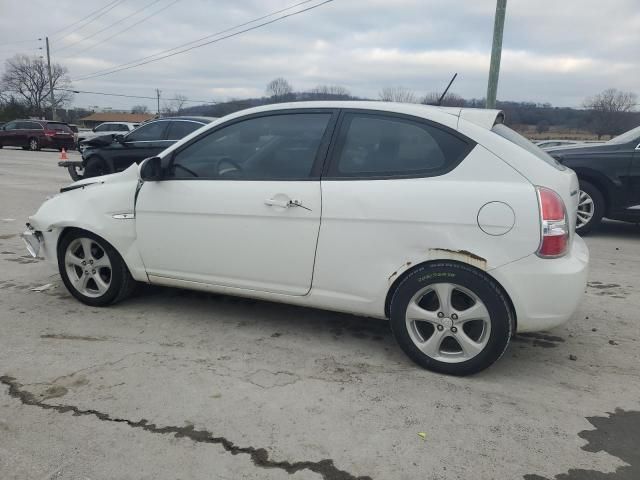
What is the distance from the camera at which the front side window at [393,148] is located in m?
3.18

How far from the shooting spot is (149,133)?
1083 centimetres

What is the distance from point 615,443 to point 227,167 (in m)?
2.85

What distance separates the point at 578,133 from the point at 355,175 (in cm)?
2037

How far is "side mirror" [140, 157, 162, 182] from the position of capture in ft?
12.5

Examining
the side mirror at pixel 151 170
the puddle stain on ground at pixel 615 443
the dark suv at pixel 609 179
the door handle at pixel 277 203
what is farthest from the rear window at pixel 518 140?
the dark suv at pixel 609 179

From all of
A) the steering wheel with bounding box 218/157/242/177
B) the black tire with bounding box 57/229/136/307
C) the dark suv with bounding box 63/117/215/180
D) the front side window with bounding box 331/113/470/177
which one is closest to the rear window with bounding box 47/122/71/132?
the dark suv with bounding box 63/117/215/180

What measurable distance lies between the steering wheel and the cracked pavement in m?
1.16

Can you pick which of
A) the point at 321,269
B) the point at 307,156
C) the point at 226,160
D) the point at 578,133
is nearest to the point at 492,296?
the point at 321,269

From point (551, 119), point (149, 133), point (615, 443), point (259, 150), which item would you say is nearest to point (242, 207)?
point (259, 150)

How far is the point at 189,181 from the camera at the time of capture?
3.80 m

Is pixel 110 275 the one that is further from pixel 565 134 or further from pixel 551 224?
pixel 565 134

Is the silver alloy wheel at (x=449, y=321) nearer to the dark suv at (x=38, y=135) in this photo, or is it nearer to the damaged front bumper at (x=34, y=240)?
the damaged front bumper at (x=34, y=240)

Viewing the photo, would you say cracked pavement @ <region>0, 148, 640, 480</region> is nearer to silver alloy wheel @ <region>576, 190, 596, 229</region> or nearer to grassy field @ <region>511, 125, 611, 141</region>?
silver alloy wheel @ <region>576, 190, 596, 229</region>

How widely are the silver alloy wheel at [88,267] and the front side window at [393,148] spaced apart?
2.11 metres
